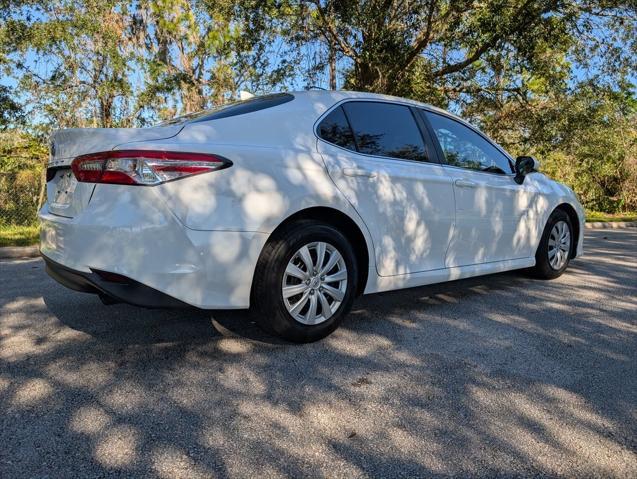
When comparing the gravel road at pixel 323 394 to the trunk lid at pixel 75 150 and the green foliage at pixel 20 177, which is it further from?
the green foliage at pixel 20 177

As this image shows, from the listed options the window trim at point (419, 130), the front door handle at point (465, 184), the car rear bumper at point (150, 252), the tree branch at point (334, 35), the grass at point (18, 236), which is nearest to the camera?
the car rear bumper at point (150, 252)

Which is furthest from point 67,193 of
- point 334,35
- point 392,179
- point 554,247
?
point 334,35

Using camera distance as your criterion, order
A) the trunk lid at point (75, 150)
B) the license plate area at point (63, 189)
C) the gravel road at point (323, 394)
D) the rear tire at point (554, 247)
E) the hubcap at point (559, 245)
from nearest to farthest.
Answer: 1. the gravel road at point (323, 394)
2. the trunk lid at point (75, 150)
3. the license plate area at point (63, 189)
4. the rear tire at point (554, 247)
5. the hubcap at point (559, 245)

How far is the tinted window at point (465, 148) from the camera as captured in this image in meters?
4.18

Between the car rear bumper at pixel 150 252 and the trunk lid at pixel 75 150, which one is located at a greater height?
the trunk lid at pixel 75 150

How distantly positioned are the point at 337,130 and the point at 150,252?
4.98 feet

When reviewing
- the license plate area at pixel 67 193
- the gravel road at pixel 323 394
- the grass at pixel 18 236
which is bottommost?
the grass at pixel 18 236

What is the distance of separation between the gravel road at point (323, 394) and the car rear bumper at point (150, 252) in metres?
0.45

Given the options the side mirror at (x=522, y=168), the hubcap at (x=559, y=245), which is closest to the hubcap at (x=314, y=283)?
the side mirror at (x=522, y=168)

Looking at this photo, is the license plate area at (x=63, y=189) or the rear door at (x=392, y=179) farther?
the rear door at (x=392, y=179)

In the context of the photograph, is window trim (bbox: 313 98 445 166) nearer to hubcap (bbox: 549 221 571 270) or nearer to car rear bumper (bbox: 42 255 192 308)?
car rear bumper (bbox: 42 255 192 308)

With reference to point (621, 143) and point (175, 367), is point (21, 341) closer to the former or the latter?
point (175, 367)

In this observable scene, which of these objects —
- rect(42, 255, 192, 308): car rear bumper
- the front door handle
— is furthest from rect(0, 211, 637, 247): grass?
the front door handle

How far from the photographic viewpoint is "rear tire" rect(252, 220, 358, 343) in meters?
2.98
